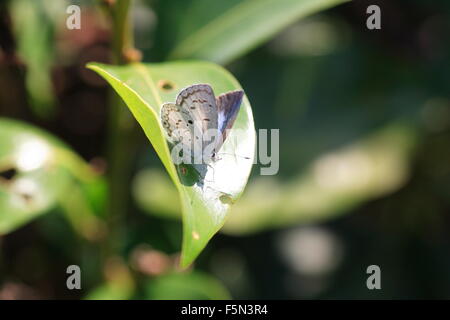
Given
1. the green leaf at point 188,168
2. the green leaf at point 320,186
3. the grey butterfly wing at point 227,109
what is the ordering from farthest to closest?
the green leaf at point 320,186, the grey butterfly wing at point 227,109, the green leaf at point 188,168

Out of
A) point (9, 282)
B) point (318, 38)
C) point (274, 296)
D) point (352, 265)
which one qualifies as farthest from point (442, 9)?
point (9, 282)

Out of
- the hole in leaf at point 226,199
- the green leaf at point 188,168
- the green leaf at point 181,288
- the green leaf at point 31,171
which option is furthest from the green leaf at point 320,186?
the hole in leaf at point 226,199

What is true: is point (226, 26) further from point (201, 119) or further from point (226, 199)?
point (226, 199)

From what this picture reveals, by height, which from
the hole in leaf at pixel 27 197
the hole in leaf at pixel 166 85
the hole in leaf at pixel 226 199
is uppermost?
the hole in leaf at pixel 166 85

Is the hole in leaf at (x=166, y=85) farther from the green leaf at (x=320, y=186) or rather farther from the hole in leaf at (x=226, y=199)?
the green leaf at (x=320, y=186)

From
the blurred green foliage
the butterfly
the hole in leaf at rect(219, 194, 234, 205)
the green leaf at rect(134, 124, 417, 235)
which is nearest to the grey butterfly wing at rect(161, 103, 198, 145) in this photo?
the butterfly

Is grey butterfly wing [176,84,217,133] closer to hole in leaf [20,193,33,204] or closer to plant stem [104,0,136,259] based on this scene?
plant stem [104,0,136,259]
